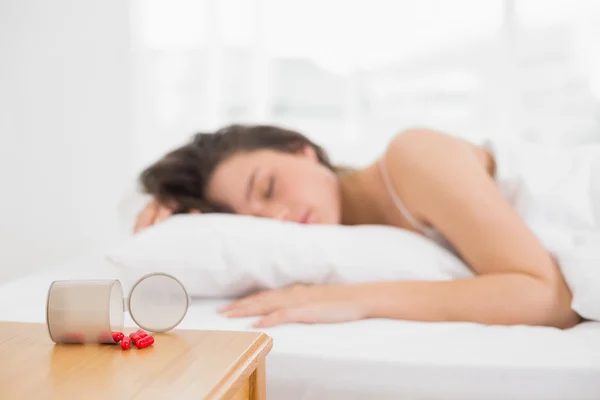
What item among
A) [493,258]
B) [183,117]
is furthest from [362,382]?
[183,117]

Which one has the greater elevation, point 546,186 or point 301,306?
point 546,186

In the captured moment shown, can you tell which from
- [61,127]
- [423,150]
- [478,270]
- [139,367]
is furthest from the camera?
[61,127]

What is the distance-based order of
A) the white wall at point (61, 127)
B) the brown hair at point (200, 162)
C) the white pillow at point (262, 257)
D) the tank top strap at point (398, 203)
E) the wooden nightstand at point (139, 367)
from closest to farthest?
the wooden nightstand at point (139, 367)
the white pillow at point (262, 257)
the tank top strap at point (398, 203)
the brown hair at point (200, 162)
the white wall at point (61, 127)

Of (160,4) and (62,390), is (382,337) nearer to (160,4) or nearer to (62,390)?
(62,390)

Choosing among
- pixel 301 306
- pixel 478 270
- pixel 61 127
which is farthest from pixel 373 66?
pixel 301 306

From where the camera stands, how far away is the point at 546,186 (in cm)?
130

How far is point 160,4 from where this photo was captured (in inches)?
101

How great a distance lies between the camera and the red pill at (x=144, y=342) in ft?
2.16

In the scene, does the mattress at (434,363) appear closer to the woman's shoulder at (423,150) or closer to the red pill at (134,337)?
the red pill at (134,337)

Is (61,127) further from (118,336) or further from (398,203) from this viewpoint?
(118,336)

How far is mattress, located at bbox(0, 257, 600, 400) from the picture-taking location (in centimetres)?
85

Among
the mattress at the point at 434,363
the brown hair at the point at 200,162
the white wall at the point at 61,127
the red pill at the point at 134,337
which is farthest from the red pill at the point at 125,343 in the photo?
the white wall at the point at 61,127

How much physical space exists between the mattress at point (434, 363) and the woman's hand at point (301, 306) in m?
0.03

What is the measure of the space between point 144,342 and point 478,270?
695 mm
